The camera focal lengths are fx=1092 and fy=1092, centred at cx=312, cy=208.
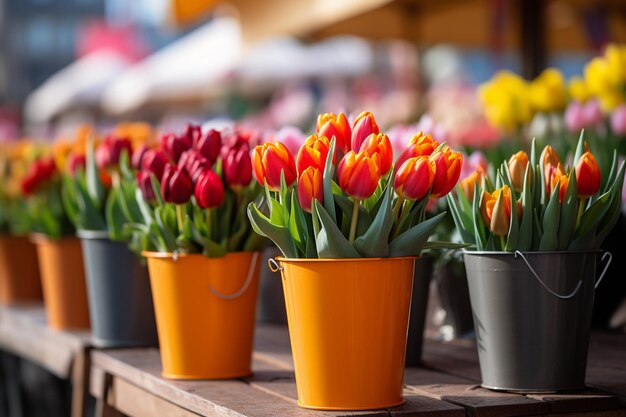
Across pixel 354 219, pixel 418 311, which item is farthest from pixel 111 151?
pixel 354 219

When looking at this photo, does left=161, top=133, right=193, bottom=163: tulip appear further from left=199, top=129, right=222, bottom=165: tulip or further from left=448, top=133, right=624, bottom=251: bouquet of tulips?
left=448, top=133, right=624, bottom=251: bouquet of tulips

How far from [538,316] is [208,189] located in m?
0.52

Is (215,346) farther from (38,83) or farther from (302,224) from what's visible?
(38,83)

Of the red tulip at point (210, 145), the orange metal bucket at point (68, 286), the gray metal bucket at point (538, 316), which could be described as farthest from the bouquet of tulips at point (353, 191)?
the orange metal bucket at point (68, 286)

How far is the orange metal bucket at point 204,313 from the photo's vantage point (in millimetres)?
1643

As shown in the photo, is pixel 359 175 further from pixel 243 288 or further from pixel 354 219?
pixel 243 288

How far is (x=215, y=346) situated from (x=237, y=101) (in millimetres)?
8726

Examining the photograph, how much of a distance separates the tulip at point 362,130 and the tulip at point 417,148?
0.04m

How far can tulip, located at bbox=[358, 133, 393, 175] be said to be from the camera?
130cm

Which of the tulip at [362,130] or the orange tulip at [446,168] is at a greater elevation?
the tulip at [362,130]

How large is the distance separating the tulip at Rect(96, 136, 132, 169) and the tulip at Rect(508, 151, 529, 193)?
3.12ft

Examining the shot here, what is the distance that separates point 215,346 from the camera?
1.65m

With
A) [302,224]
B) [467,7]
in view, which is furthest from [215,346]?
[467,7]

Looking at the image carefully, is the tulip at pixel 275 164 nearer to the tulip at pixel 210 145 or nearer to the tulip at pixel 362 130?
the tulip at pixel 362 130
